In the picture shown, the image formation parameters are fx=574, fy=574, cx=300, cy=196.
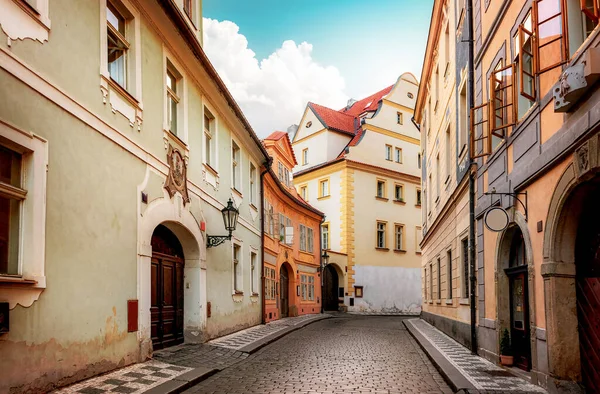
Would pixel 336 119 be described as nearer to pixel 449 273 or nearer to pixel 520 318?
pixel 449 273

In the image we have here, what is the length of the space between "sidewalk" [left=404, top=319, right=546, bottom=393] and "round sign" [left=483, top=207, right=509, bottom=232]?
2.42 m

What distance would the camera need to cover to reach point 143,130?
1055cm

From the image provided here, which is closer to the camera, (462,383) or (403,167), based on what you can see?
(462,383)

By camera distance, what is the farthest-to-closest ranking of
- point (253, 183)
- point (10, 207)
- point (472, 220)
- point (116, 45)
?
point (253, 183) → point (472, 220) → point (116, 45) → point (10, 207)

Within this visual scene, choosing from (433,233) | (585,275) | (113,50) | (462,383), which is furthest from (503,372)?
(433,233)

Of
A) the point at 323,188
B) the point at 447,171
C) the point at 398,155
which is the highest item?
the point at 398,155

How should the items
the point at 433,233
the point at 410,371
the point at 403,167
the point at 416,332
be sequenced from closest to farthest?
the point at 410,371 → the point at 416,332 → the point at 433,233 → the point at 403,167

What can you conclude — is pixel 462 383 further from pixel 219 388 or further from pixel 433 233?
pixel 433 233

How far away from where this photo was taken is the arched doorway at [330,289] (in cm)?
3922

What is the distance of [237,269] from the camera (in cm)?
1817

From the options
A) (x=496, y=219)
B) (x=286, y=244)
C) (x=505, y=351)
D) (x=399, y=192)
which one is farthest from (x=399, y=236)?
(x=496, y=219)

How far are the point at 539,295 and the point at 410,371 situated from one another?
3.04 m

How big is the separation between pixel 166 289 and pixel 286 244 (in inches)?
602

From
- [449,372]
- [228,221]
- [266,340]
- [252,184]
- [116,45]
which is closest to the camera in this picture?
[449,372]
